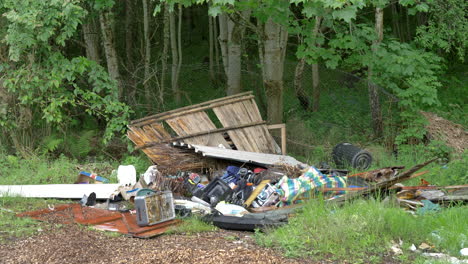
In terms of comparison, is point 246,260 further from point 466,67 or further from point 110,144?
point 466,67

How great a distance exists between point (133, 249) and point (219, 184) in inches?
94.7

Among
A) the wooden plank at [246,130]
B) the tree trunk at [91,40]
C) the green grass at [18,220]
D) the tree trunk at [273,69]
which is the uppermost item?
the tree trunk at [91,40]

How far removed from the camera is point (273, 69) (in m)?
11.3

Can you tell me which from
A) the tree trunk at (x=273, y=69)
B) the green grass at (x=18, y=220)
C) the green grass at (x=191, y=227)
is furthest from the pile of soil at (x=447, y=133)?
the green grass at (x=18, y=220)

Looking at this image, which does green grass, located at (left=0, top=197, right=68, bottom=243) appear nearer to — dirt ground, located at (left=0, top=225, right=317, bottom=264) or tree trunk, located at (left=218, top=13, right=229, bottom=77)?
dirt ground, located at (left=0, top=225, right=317, bottom=264)

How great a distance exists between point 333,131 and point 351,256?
268 inches

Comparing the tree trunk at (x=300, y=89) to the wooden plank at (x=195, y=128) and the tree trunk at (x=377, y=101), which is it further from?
the wooden plank at (x=195, y=128)

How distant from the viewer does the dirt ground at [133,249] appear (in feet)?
17.3

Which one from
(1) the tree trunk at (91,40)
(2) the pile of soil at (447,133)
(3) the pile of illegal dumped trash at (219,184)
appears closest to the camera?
(3) the pile of illegal dumped trash at (219,184)

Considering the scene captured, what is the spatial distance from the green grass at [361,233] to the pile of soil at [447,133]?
491 cm

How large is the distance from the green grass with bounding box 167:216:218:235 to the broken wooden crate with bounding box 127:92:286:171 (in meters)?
2.78

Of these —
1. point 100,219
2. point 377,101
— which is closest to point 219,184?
point 100,219

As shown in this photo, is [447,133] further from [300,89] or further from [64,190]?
[64,190]

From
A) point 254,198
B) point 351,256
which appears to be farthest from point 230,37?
point 351,256
